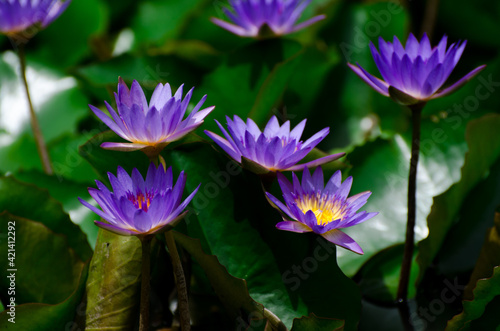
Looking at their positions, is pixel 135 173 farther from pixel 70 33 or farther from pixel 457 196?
pixel 70 33

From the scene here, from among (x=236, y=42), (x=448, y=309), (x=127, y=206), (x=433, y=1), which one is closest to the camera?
(x=127, y=206)

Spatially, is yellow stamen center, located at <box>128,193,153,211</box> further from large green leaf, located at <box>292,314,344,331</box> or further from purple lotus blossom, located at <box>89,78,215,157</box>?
large green leaf, located at <box>292,314,344,331</box>

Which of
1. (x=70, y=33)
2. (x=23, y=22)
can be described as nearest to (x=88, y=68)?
(x=23, y=22)

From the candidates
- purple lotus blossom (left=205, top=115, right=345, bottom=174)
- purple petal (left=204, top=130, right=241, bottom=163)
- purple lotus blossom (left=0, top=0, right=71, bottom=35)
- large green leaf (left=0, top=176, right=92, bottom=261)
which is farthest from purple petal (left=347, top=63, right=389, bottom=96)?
purple lotus blossom (left=0, top=0, right=71, bottom=35)

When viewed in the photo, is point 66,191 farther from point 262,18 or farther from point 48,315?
point 262,18

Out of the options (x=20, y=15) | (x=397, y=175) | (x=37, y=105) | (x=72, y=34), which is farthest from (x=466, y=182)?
(x=72, y=34)

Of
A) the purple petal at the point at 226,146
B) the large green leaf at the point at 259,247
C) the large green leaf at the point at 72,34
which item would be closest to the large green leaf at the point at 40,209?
the large green leaf at the point at 259,247
